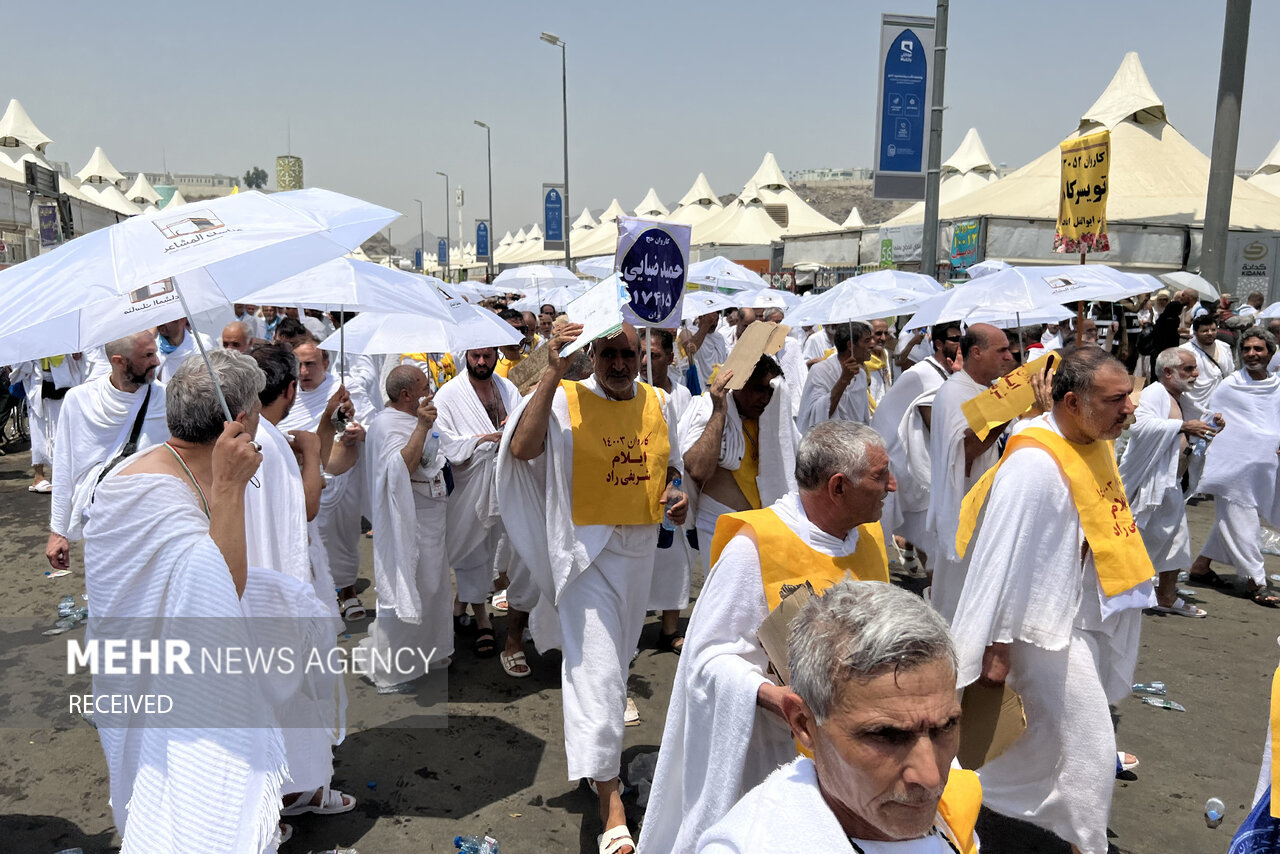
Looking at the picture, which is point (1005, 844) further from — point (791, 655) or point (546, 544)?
point (791, 655)

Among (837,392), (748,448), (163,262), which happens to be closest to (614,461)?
(748,448)

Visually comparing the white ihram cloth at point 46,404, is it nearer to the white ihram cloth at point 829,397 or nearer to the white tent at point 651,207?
the white ihram cloth at point 829,397

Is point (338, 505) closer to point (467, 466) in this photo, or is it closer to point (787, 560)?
point (467, 466)

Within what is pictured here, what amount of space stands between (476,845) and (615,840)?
0.58 meters

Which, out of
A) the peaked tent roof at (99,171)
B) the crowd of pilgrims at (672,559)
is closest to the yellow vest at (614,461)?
the crowd of pilgrims at (672,559)

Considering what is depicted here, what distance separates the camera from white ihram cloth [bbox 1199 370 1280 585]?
7160 millimetres

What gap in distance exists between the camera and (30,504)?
10.1 meters

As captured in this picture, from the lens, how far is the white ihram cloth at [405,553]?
5.23 meters

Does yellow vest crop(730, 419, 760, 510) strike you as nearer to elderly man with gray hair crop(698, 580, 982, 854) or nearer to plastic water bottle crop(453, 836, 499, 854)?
plastic water bottle crop(453, 836, 499, 854)

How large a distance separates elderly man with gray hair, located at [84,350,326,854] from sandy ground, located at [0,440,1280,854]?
1319 mm

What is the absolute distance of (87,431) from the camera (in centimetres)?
526

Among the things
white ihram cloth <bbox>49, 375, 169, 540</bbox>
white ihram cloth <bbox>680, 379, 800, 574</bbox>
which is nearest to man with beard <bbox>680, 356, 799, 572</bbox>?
white ihram cloth <bbox>680, 379, 800, 574</bbox>

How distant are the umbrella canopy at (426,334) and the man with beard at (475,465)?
0.63ft

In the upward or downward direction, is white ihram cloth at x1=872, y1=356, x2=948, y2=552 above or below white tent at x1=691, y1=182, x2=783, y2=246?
below
